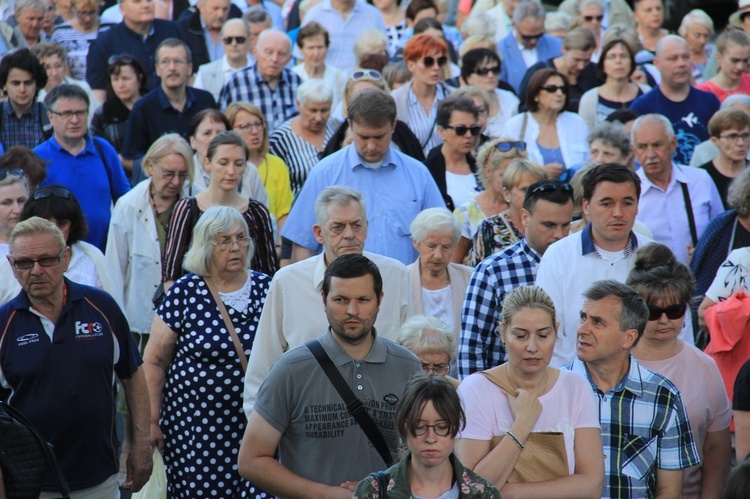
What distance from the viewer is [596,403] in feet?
16.0

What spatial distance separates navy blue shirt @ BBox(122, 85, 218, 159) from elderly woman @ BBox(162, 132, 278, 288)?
2208 mm

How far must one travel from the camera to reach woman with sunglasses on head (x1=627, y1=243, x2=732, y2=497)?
543cm

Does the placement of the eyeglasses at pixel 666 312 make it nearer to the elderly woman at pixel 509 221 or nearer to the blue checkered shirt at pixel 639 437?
the blue checkered shirt at pixel 639 437

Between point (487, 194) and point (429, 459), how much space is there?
157 inches

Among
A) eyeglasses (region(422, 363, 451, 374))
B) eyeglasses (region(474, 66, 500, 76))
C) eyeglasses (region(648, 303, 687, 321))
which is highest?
eyeglasses (region(474, 66, 500, 76))

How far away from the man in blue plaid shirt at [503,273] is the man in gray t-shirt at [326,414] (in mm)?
1315

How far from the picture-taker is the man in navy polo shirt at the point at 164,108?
9.69 m

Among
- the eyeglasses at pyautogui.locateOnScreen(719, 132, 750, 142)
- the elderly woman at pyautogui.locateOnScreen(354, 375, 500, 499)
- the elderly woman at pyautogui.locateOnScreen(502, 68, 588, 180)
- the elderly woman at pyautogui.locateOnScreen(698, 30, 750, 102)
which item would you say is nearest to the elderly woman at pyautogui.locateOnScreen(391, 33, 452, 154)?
the elderly woman at pyautogui.locateOnScreen(502, 68, 588, 180)

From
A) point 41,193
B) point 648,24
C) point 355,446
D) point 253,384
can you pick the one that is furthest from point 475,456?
point 648,24

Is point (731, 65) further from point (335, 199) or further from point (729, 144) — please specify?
point (335, 199)

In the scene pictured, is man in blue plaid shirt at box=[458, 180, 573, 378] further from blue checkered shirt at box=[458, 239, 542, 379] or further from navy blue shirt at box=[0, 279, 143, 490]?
navy blue shirt at box=[0, 279, 143, 490]

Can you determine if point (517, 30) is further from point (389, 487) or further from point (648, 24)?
point (389, 487)

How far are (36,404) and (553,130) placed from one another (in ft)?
17.8

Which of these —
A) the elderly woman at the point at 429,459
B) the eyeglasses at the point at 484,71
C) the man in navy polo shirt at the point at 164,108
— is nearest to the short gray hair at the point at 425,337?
the elderly woman at the point at 429,459
